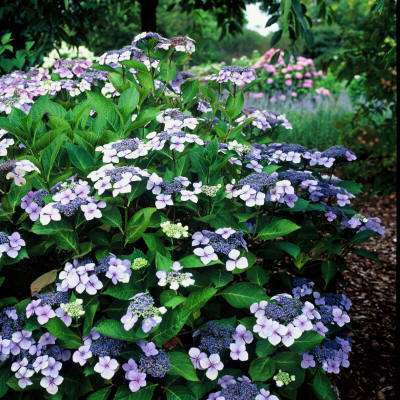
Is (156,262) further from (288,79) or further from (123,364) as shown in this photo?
(288,79)

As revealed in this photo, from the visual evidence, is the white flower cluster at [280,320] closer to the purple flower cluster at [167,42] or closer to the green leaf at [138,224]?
the green leaf at [138,224]

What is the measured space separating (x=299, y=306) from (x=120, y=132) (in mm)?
859

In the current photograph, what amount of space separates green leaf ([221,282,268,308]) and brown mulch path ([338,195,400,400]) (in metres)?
0.82

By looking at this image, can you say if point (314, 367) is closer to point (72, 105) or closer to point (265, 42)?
point (72, 105)

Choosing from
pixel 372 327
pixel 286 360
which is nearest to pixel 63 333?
pixel 286 360

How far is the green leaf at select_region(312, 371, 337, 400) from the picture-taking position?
1838mm

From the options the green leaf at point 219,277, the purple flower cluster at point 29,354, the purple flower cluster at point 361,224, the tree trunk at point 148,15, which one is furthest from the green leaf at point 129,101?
the tree trunk at point 148,15

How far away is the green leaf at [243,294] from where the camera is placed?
1.73 metres

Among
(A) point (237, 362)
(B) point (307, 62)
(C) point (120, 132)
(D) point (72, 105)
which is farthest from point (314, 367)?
(B) point (307, 62)

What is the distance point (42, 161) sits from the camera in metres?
1.86

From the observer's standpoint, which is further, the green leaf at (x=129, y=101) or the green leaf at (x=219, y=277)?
the green leaf at (x=129, y=101)

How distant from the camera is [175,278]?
1614 mm

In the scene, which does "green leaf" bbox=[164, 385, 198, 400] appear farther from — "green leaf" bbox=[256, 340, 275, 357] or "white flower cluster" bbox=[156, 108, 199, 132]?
"white flower cluster" bbox=[156, 108, 199, 132]

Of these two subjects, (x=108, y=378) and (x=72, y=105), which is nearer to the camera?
(x=108, y=378)
